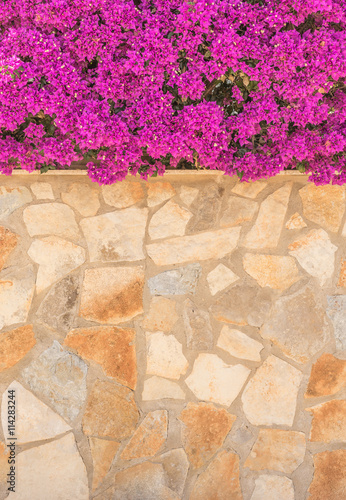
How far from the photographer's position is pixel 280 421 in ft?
10.4

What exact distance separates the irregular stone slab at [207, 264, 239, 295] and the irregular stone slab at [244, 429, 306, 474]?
1033mm

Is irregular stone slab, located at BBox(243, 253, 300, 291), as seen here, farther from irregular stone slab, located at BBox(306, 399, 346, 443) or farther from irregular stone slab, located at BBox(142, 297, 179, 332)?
irregular stone slab, located at BBox(306, 399, 346, 443)

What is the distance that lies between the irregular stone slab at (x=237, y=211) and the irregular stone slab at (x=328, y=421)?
4.58 ft

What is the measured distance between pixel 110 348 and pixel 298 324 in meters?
1.29

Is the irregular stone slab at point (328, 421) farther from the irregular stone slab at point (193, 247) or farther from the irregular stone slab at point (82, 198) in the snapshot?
the irregular stone slab at point (82, 198)

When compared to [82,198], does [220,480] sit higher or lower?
lower

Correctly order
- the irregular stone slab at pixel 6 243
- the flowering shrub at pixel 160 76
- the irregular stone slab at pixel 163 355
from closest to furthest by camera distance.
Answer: the flowering shrub at pixel 160 76 < the irregular stone slab at pixel 6 243 < the irregular stone slab at pixel 163 355

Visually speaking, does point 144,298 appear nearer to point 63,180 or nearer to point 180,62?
point 63,180

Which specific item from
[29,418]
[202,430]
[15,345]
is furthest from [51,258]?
[202,430]

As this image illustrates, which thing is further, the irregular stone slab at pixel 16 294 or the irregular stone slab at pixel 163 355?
the irregular stone slab at pixel 163 355

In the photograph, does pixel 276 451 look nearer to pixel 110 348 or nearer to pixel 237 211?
pixel 110 348

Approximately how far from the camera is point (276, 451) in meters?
3.18

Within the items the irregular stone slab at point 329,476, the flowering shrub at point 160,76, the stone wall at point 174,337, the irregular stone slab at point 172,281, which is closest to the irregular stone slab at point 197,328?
the stone wall at point 174,337

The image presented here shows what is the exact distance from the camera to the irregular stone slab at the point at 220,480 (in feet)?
10.3
